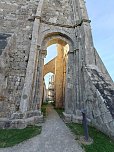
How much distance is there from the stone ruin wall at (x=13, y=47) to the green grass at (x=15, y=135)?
4.55 ft

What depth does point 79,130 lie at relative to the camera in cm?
564

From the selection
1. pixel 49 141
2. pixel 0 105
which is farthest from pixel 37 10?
pixel 49 141

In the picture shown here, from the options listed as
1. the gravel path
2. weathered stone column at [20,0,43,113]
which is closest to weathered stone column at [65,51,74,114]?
weathered stone column at [20,0,43,113]

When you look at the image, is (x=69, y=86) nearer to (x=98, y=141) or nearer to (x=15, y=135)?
(x=98, y=141)

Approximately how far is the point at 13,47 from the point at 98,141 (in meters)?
6.21

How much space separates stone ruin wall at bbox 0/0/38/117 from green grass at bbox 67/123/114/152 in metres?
3.09

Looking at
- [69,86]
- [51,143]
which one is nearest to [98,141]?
[51,143]

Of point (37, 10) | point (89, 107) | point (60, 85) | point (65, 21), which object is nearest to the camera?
point (89, 107)

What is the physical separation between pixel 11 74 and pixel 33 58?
4.52 ft

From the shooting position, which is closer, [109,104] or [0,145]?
[0,145]

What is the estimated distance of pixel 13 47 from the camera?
803 centimetres

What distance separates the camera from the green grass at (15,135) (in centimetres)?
458

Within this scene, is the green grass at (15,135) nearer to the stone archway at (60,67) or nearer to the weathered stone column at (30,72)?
the weathered stone column at (30,72)

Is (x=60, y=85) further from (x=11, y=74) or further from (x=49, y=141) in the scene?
(x=49, y=141)
